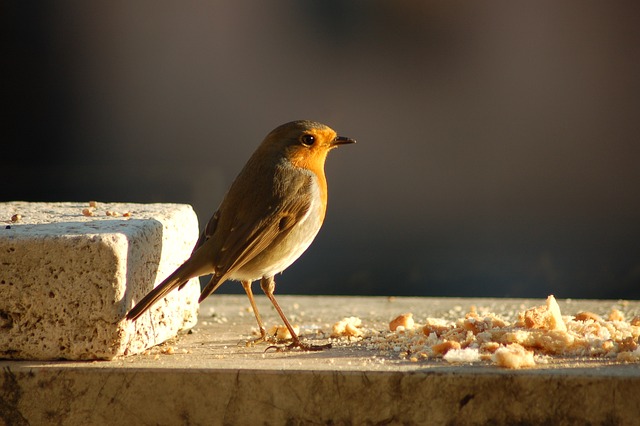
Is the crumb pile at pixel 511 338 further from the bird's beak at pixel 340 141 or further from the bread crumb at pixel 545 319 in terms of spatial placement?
the bird's beak at pixel 340 141

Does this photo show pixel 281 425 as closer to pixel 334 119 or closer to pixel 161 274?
pixel 161 274

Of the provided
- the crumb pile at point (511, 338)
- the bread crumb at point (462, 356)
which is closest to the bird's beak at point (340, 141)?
the crumb pile at point (511, 338)

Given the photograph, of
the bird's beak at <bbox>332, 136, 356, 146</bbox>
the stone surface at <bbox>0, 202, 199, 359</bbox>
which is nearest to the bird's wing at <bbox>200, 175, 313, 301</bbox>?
the bird's beak at <bbox>332, 136, 356, 146</bbox>

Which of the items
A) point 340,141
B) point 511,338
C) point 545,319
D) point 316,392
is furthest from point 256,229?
point 545,319

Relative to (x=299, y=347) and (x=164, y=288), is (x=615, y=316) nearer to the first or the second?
(x=299, y=347)

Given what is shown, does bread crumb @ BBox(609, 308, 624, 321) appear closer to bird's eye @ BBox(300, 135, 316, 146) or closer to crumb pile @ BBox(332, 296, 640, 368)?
crumb pile @ BBox(332, 296, 640, 368)

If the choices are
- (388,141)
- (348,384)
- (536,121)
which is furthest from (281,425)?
(536,121)
